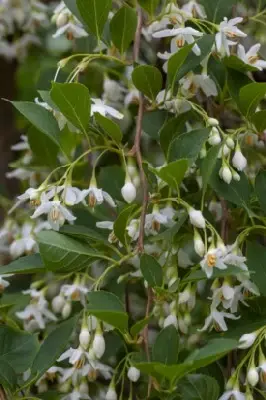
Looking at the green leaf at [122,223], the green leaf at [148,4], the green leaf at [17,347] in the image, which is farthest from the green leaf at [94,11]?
the green leaf at [17,347]

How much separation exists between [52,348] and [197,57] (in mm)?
507

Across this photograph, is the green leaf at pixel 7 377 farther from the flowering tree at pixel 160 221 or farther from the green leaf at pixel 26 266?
the green leaf at pixel 26 266

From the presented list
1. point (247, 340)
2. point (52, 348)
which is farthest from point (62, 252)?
point (247, 340)

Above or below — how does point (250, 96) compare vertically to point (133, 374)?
above

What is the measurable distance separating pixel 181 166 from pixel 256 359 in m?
0.40

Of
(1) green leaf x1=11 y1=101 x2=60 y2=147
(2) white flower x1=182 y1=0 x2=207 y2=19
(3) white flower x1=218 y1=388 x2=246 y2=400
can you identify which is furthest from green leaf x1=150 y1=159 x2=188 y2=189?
(2) white flower x1=182 y1=0 x2=207 y2=19

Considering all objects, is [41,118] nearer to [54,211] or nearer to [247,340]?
[54,211]

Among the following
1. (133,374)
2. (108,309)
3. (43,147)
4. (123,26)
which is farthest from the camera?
(43,147)

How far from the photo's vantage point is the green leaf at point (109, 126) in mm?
1200

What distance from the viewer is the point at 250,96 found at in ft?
4.12

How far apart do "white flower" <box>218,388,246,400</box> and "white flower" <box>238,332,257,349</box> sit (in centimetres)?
7

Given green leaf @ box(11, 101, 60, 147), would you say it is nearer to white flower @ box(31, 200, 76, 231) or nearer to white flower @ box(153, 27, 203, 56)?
white flower @ box(31, 200, 76, 231)

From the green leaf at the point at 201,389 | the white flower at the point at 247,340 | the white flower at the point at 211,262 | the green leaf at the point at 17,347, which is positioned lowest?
the green leaf at the point at 17,347

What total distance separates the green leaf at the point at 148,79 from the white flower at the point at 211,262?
29cm
